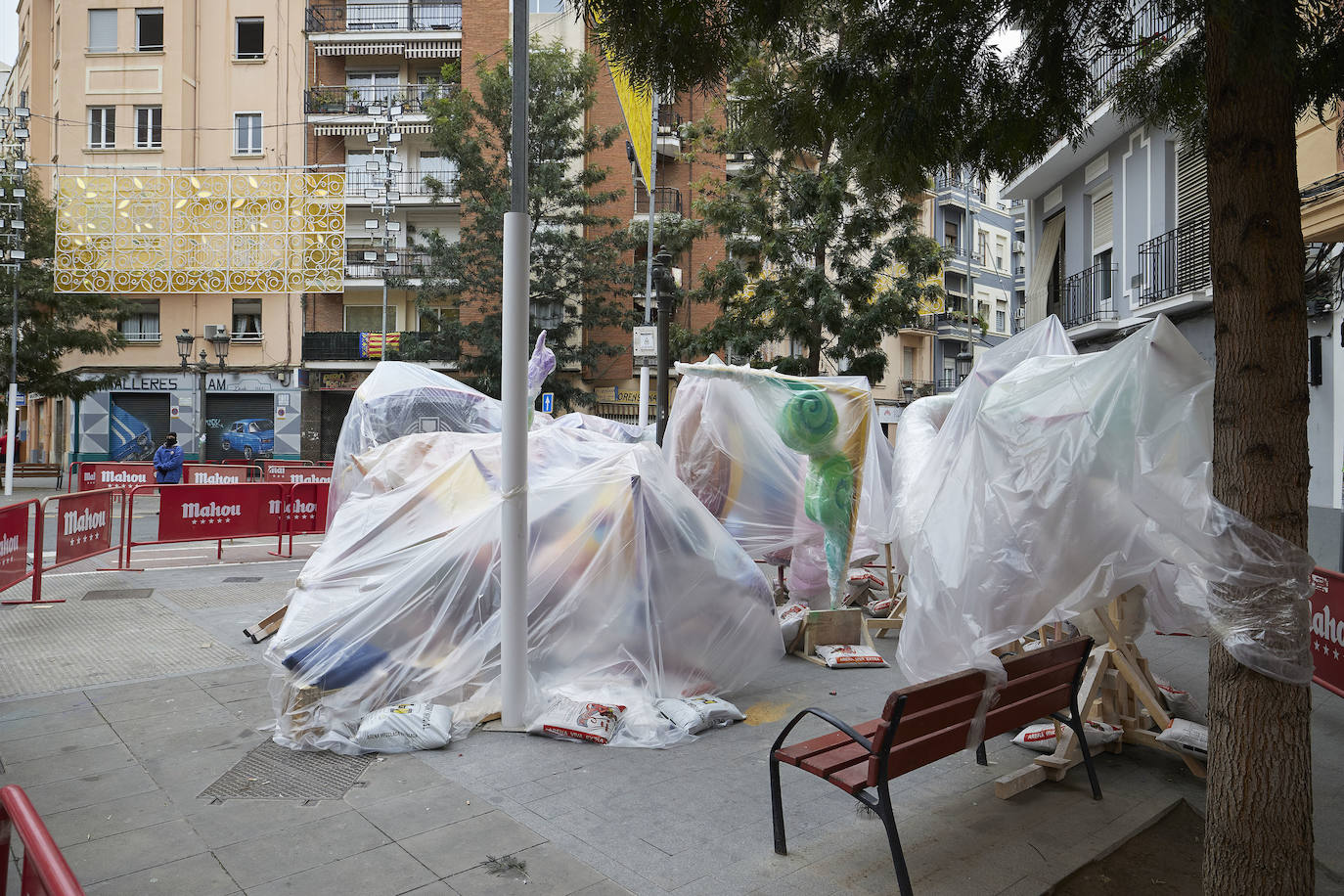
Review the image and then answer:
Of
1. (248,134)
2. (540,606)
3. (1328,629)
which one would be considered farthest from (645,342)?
(248,134)

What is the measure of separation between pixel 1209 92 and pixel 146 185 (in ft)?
70.4

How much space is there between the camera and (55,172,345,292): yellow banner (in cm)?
1939

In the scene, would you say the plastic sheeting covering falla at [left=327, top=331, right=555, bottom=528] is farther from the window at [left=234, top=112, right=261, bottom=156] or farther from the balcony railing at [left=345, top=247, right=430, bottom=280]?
the window at [left=234, top=112, right=261, bottom=156]

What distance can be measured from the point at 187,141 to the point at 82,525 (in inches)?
963

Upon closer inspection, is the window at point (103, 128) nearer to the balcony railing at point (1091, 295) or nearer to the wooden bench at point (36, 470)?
the wooden bench at point (36, 470)

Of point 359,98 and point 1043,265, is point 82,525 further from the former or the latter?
point 359,98

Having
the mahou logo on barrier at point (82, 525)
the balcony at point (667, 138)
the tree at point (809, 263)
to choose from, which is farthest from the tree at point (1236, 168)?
the balcony at point (667, 138)

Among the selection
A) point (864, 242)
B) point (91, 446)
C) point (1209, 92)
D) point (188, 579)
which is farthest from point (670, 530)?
point (91, 446)

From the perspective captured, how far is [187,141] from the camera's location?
2962cm

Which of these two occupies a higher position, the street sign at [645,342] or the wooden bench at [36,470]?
the street sign at [645,342]

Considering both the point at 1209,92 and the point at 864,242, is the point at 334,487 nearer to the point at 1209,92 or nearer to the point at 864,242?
the point at 1209,92

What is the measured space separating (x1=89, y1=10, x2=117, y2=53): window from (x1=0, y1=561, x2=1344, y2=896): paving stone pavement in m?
31.4

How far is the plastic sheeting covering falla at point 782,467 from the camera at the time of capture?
726cm

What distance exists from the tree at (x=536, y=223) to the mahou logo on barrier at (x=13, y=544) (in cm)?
1644
